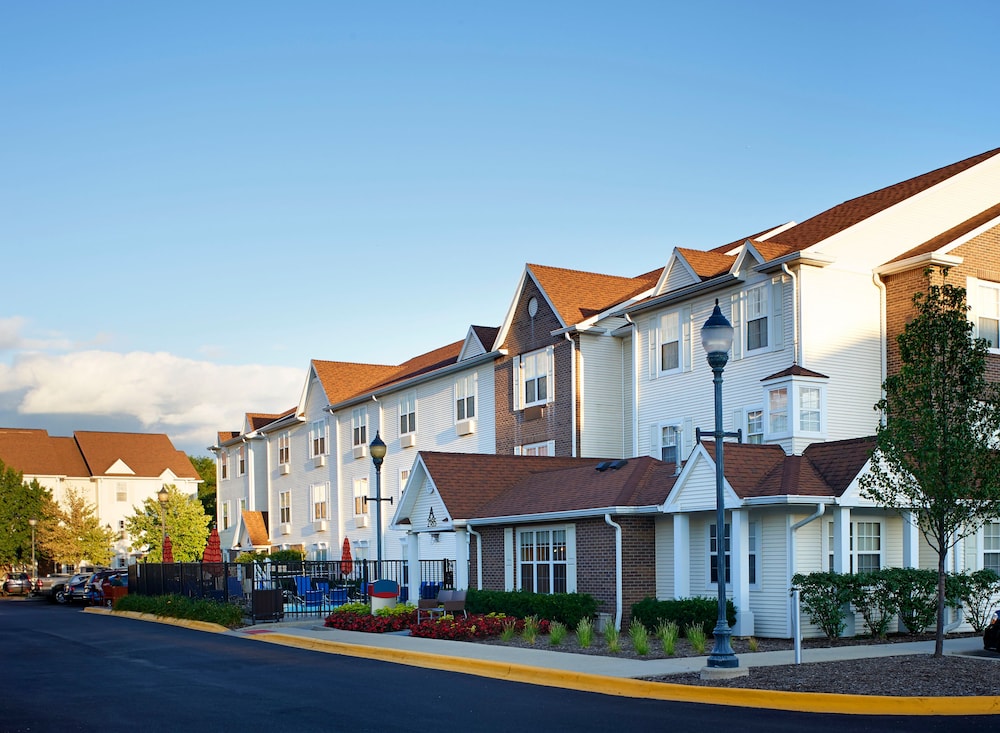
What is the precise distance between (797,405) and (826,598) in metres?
6.39

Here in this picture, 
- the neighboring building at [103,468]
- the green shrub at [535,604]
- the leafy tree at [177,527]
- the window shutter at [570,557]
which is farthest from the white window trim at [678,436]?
the neighboring building at [103,468]

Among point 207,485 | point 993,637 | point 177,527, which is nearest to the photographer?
point 993,637

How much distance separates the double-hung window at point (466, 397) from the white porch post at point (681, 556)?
777 inches

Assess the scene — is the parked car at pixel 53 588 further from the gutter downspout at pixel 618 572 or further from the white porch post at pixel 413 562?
the gutter downspout at pixel 618 572

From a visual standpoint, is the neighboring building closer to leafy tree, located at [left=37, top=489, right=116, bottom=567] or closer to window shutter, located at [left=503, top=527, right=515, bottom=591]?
leafy tree, located at [left=37, top=489, right=116, bottom=567]

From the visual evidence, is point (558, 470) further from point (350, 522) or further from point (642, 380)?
point (350, 522)

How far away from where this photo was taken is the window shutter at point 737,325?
96.2 ft


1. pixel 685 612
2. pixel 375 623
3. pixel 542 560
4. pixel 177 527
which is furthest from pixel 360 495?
pixel 685 612

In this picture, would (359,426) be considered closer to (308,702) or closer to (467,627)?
(467,627)

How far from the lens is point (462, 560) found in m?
30.4

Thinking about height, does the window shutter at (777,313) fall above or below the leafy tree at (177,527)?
above

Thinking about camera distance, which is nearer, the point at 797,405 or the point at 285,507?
the point at 797,405

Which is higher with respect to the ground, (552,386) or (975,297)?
(975,297)

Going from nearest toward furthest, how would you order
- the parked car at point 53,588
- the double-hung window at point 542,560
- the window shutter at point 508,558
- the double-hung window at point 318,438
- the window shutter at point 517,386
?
the double-hung window at point 542,560 → the window shutter at point 508,558 → the window shutter at point 517,386 → the parked car at point 53,588 → the double-hung window at point 318,438
